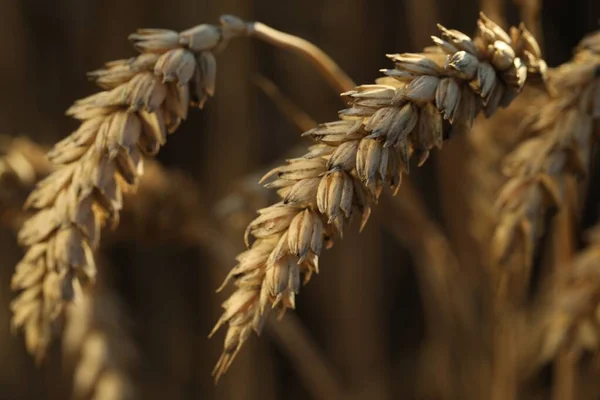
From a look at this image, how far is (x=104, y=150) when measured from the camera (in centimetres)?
79

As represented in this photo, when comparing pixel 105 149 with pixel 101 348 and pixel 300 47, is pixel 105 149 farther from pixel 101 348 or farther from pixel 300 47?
pixel 101 348

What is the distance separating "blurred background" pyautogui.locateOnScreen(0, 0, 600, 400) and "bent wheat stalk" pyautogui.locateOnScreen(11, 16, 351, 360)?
738 mm

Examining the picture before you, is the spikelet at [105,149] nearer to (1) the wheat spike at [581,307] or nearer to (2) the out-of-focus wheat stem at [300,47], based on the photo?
(2) the out-of-focus wheat stem at [300,47]

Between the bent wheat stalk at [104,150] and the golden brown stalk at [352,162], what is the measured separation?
A: 6.5 inches

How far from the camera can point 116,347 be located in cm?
121

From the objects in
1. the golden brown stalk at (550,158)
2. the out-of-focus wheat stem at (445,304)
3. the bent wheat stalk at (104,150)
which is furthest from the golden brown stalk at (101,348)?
the golden brown stalk at (550,158)

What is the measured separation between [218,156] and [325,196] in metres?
1.19

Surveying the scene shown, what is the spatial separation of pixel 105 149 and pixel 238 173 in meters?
0.95

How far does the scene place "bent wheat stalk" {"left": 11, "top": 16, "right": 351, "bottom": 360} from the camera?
2.56 feet

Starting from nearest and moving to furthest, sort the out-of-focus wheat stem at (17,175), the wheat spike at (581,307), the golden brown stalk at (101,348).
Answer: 1. the wheat spike at (581,307)
2. the out-of-focus wheat stem at (17,175)
3. the golden brown stalk at (101,348)

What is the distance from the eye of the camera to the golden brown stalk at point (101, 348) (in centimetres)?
119

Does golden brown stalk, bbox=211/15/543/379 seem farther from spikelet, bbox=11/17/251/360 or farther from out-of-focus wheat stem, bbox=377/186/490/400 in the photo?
out-of-focus wheat stem, bbox=377/186/490/400

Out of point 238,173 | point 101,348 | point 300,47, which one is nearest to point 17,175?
point 101,348

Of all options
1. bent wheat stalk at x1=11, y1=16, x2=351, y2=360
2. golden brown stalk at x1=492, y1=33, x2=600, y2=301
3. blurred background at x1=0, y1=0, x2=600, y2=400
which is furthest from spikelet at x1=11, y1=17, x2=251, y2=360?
blurred background at x1=0, y1=0, x2=600, y2=400
